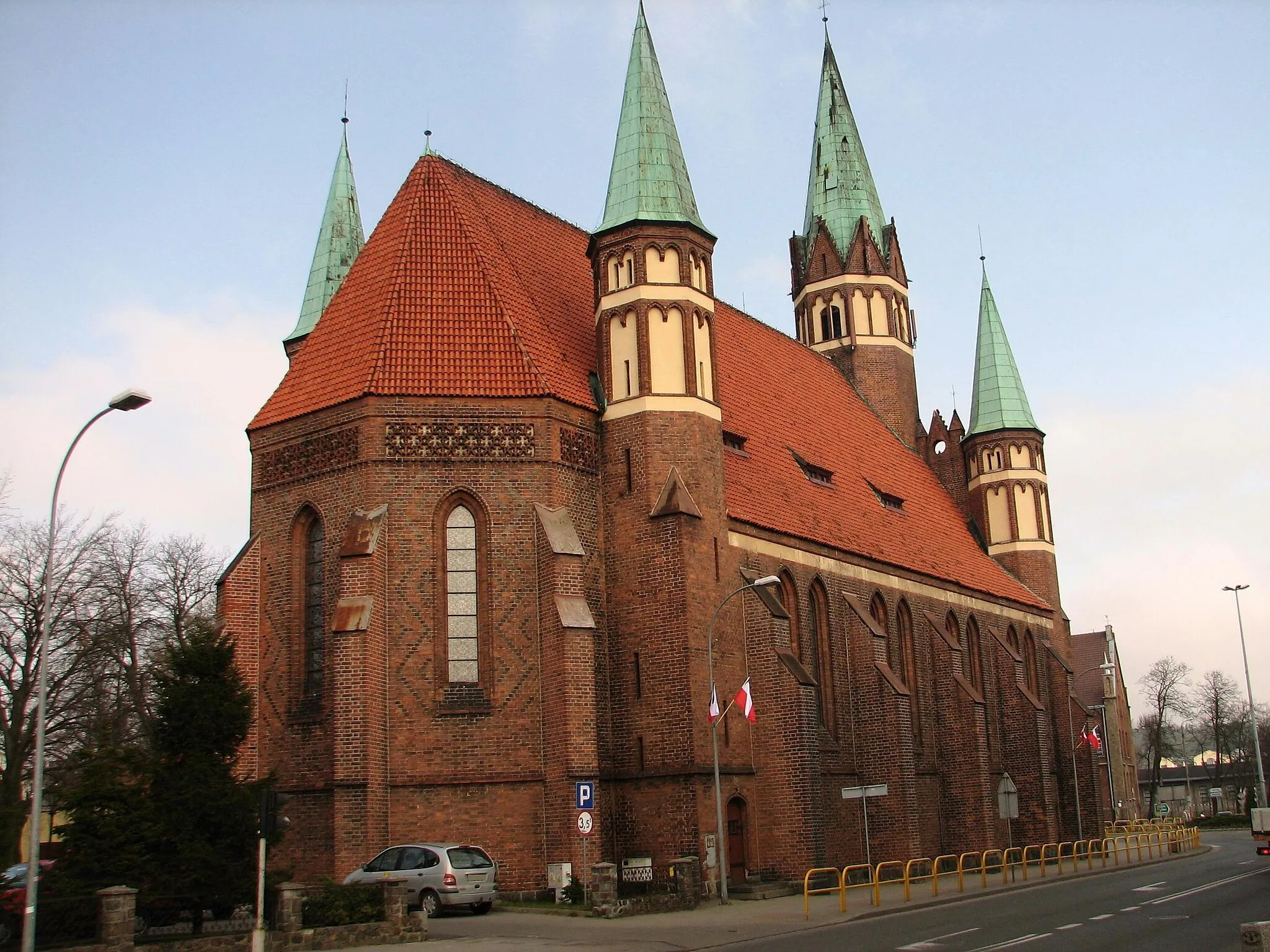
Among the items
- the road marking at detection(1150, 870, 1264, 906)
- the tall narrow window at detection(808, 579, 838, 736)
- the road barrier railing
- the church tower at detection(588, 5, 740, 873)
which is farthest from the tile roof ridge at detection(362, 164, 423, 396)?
the road marking at detection(1150, 870, 1264, 906)

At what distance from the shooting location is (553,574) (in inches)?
1035

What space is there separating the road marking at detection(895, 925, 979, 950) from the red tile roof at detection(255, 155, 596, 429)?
13261mm

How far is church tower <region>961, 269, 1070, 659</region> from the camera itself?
1887 inches

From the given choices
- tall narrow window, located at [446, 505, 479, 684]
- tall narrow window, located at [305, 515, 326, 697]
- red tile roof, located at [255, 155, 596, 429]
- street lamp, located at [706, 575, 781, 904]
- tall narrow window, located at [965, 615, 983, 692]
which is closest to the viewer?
street lamp, located at [706, 575, 781, 904]

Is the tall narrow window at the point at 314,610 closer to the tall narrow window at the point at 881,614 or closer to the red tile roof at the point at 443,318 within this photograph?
the red tile roof at the point at 443,318

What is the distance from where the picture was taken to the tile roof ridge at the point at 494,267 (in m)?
27.9

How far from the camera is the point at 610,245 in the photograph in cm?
2998

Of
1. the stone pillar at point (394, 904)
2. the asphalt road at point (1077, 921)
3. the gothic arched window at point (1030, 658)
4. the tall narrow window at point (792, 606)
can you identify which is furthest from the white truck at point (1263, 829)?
the stone pillar at point (394, 904)

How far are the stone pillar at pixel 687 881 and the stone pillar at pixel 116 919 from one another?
10.2 metres

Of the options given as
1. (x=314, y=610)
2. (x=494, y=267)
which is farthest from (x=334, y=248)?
(x=314, y=610)

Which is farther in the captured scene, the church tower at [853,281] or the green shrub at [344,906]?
the church tower at [853,281]

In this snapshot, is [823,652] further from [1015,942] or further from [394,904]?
[394,904]

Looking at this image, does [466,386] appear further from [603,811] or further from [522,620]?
[603,811]

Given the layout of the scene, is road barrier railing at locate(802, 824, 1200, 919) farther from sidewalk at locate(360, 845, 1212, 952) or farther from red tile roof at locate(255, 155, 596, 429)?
red tile roof at locate(255, 155, 596, 429)
